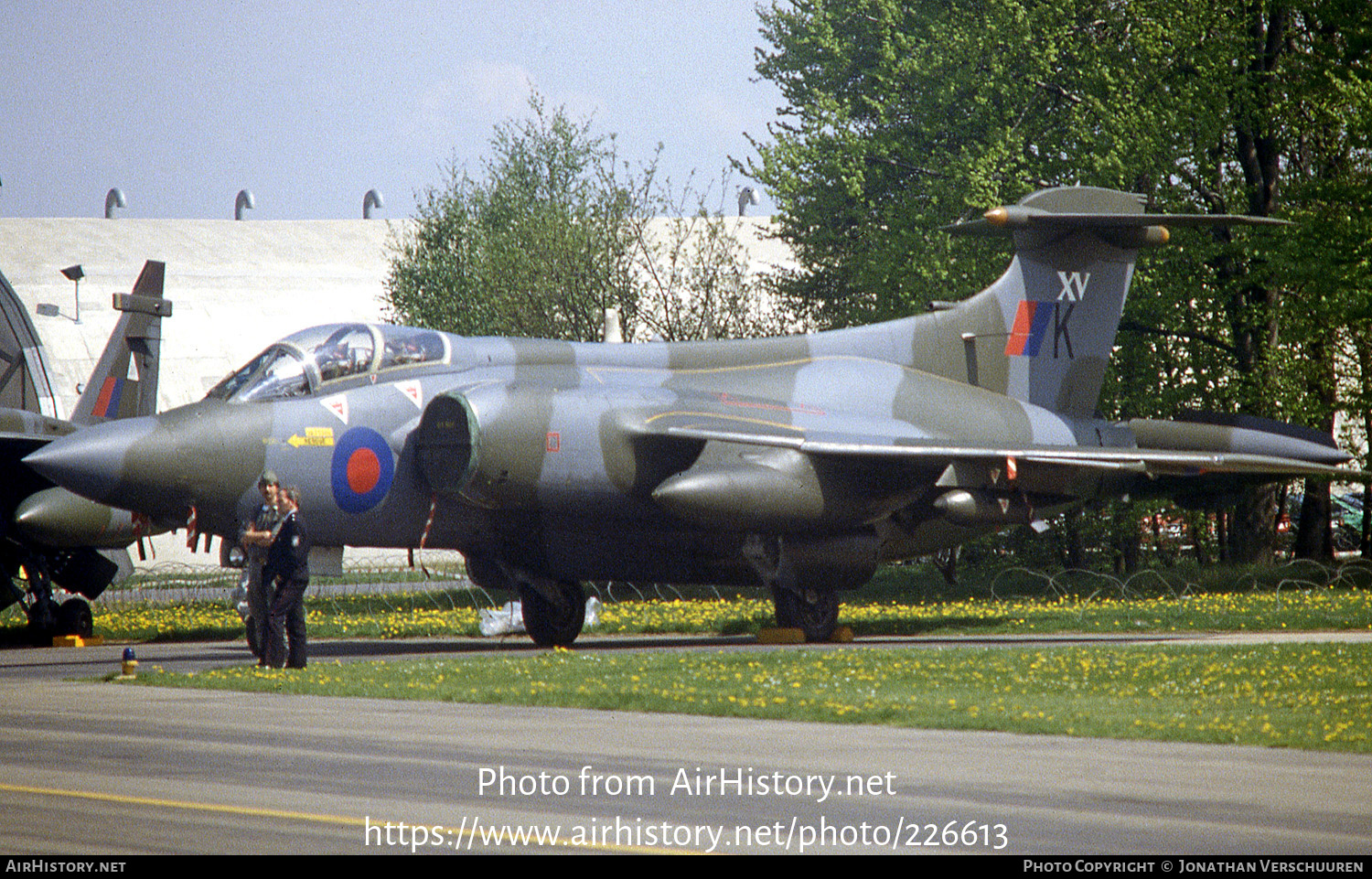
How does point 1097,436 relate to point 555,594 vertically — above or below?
above

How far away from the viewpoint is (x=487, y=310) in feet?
142

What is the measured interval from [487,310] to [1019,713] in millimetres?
33379

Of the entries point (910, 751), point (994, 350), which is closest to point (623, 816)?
point (910, 751)

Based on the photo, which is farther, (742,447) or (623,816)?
(742,447)

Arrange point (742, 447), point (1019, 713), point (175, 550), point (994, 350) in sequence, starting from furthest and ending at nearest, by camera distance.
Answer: point (175, 550) < point (994, 350) < point (742, 447) < point (1019, 713)

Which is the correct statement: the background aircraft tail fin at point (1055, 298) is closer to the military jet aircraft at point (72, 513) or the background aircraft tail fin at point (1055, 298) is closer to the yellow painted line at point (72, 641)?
the military jet aircraft at point (72, 513)

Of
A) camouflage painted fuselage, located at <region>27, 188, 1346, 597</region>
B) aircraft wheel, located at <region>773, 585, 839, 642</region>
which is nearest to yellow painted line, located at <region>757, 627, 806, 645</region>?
aircraft wheel, located at <region>773, 585, 839, 642</region>

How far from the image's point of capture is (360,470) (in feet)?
59.6

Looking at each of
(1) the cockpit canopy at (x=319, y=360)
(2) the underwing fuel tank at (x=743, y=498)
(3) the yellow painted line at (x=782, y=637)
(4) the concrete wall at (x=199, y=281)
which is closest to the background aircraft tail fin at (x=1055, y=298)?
(2) the underwing fuel tank at (x=743, y=498)

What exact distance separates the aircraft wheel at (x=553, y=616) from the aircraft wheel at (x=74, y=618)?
7.23 meters

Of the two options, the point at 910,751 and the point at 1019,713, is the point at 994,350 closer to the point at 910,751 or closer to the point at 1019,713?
the point at 1019,713

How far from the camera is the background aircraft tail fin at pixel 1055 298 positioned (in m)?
23.7

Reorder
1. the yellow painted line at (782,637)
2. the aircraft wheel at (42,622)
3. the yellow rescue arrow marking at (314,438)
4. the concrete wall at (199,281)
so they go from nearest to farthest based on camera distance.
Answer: the yellow rescue arrow marking at (314,438)
the yellow painted line at (782,637)
the aircraft wheel at (42,622)
the concrete wall at (199,281)

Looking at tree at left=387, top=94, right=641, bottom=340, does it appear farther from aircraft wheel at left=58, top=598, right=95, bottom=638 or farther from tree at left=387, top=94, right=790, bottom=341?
aircraft wheel at left=58, top=598, right=95, bottom=638
